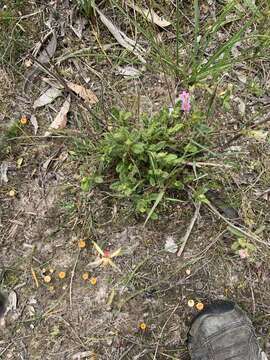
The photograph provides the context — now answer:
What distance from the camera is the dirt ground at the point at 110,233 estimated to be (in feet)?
6.48

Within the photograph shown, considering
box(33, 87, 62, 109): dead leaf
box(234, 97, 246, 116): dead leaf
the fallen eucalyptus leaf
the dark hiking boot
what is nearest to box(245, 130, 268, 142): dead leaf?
box(234, 97, 246, 116): dead leaf

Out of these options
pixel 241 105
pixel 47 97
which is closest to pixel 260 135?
pixel 241 105

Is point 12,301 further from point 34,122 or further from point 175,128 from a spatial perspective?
point 175,128

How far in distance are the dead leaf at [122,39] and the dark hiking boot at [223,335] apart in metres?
1.24

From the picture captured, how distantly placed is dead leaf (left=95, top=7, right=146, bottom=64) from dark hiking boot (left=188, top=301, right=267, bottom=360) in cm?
124

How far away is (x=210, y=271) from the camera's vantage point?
6.64ft

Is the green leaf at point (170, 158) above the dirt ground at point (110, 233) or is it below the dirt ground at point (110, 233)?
above

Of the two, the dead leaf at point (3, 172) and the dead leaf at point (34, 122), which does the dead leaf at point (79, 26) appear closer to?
the dead leaf at point (34, 122)

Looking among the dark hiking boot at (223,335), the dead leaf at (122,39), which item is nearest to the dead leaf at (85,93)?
the dead leaf at (122,39)

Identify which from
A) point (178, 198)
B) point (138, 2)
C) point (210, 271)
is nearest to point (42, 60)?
point (138, 2)

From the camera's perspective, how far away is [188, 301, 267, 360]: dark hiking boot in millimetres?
1959

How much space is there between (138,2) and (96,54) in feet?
1.09

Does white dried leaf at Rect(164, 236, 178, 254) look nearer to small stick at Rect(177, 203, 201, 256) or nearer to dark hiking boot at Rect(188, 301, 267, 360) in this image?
small stick at Rect(177, 203, 201, 256)

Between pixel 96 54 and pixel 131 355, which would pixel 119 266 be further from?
pixel 96 54
